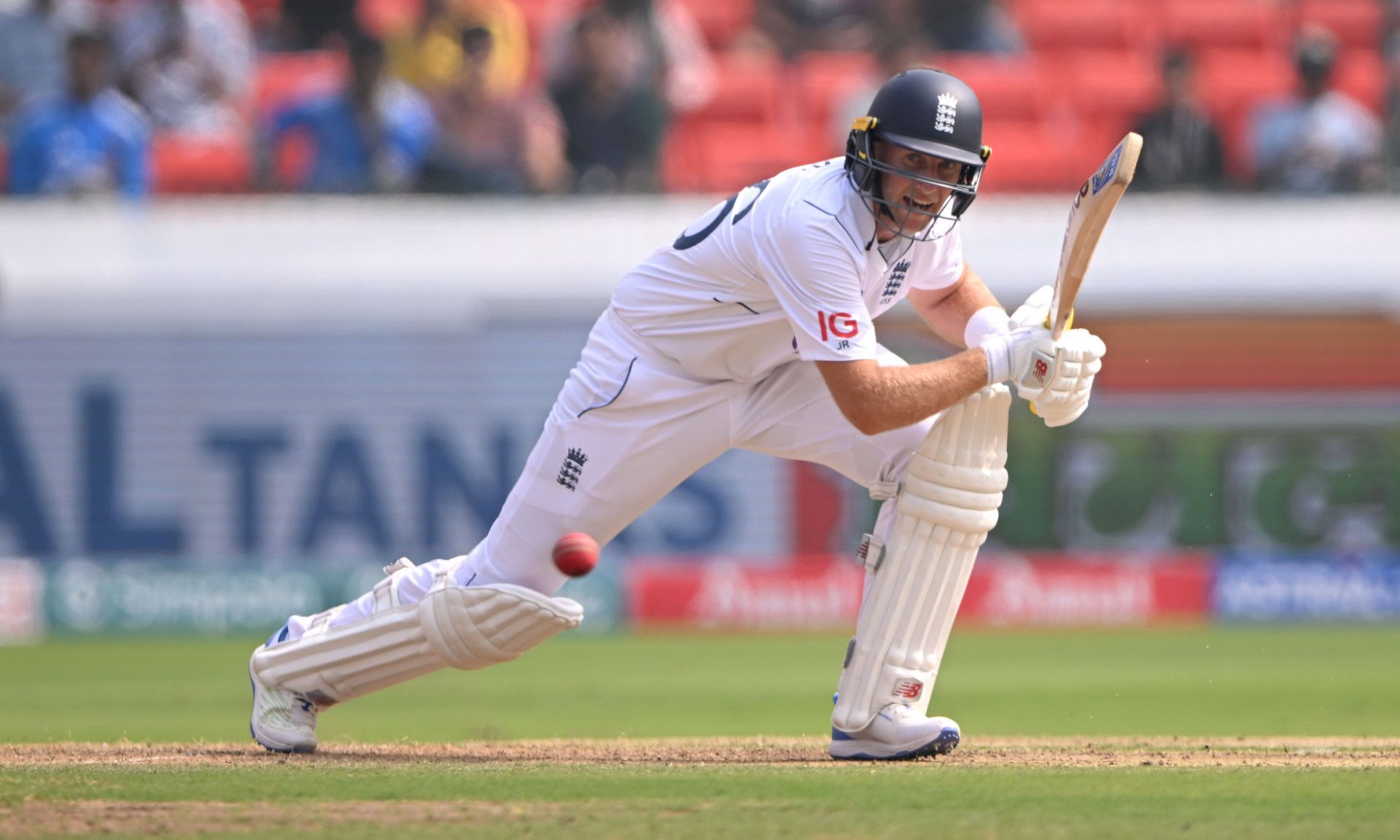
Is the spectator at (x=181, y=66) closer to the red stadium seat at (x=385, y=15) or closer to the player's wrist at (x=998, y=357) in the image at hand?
the red stadium seat at (x=385, y=15)

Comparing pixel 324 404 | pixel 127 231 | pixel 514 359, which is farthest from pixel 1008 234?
pixel 127 231

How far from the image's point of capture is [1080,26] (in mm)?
14469

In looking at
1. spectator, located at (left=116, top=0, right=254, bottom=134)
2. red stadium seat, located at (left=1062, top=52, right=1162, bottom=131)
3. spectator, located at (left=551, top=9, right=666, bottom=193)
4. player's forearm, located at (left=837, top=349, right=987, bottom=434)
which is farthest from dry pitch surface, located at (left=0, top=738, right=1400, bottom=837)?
red stadium seat, located at (left=1062, top=52, right=1162, bottom=131)

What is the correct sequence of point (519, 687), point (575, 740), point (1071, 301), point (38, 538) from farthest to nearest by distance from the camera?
1. point (38, 538)
2. point (519, 687)
3. point (575, 740)
4. point (1071, 301)

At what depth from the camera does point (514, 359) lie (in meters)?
12.8

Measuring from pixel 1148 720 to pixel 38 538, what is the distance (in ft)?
27.3

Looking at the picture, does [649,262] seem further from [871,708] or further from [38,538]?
[38,538]

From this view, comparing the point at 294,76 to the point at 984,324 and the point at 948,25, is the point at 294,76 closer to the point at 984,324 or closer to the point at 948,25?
the point at 948,25

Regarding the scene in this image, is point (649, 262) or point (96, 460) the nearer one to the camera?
point (649, 262)

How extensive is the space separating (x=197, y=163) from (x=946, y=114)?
9.74 m

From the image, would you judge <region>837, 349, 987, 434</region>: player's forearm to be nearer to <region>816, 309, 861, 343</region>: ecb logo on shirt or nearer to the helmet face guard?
<region>816, 309, 861, 343</region>: ecb logo on shirt

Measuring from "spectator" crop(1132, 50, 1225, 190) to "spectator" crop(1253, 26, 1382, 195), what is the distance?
1.49 ft

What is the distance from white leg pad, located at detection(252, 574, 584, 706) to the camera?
443cm

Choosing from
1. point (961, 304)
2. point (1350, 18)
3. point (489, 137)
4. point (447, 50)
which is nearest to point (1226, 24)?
point (1350, 18)
